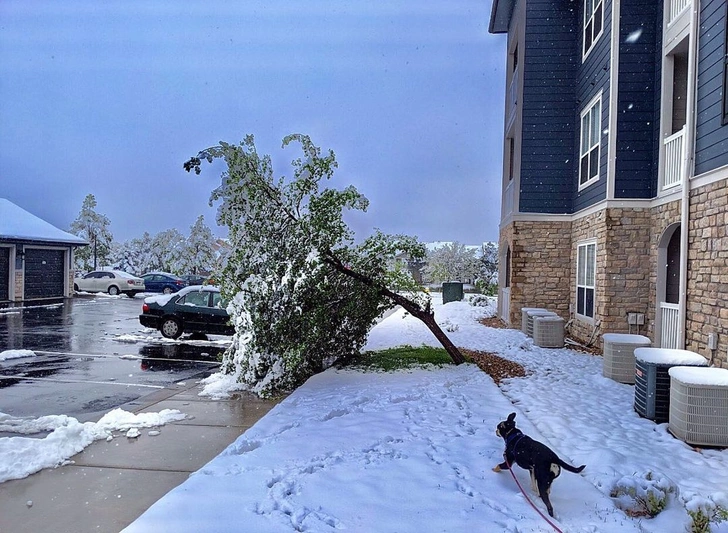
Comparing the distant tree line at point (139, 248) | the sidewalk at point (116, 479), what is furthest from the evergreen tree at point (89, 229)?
the sidewalk at point (116, 479)

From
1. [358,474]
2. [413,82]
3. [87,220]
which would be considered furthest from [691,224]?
[413,82]

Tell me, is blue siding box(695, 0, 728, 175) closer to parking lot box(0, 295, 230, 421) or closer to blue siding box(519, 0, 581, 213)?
blue siding box(519, 0, 581, 213)

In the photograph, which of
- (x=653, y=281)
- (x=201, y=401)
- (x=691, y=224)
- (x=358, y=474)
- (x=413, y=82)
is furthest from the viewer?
(x=413, y=82)

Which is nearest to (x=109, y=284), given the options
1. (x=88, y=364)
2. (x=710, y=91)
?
(x=88, y=364)

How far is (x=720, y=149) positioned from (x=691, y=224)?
122 centimetres

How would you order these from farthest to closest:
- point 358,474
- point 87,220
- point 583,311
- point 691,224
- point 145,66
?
point 145,66 < point 87,220 < point 583,311 < point 691,224 < point 358,474

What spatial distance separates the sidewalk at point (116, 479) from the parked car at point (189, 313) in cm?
609

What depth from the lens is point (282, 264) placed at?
724 cm

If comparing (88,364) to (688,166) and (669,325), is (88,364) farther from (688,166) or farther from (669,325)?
(688,166)

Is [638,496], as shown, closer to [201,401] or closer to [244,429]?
[244,429]

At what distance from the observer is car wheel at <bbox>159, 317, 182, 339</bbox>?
40.2 feet

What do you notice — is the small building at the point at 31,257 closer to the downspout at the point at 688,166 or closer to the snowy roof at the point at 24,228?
the snowy roof at the point at 24,228

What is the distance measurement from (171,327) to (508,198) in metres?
10.3

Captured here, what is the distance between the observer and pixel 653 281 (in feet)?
31.4
